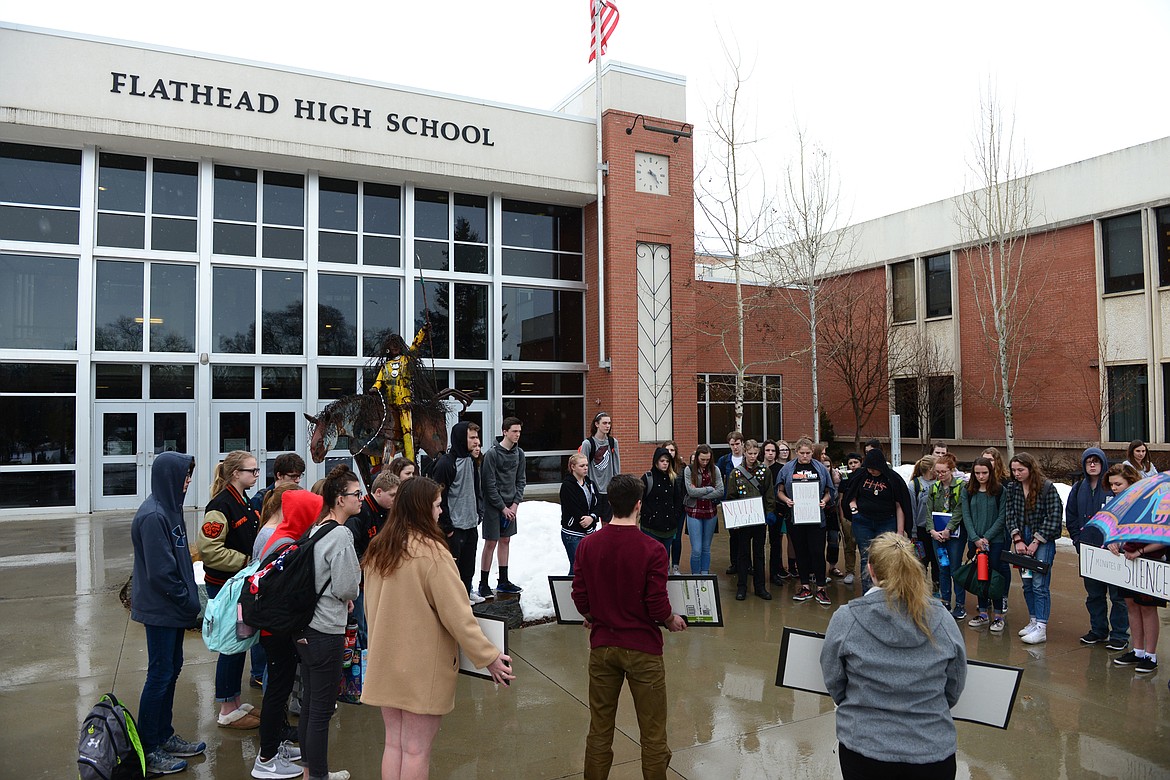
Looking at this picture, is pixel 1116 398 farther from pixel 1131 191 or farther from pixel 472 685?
pixel 472 685

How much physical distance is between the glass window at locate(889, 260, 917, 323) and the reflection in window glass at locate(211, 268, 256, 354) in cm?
1961

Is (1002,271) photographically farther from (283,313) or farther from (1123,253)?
(283,313)

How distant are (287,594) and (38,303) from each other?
1477 centimetres

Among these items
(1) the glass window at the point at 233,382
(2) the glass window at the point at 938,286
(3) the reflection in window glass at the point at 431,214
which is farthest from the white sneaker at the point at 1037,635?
(2) the glass window at the point at 938,286

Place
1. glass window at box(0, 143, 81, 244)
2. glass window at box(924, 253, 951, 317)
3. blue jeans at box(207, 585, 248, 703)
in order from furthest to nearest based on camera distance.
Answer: glass window at box(924, 253, 951, 317), glass window at box(0, 143, 81, 244), blue jeans at box(207, 585, 248, 703)

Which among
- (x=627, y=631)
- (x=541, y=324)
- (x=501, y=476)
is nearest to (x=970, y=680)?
(x=627, y=631)

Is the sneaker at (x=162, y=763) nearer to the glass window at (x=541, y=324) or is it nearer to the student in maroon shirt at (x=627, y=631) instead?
the student in maroon shirt at (x=627, y=631)

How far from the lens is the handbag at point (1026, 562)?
20.5 feet

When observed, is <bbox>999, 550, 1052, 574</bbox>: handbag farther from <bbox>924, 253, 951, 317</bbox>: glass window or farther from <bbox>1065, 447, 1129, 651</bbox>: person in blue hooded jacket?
<bbox>924, 253, 951, 317</bbox>: glass window

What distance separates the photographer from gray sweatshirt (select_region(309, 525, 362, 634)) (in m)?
3.62

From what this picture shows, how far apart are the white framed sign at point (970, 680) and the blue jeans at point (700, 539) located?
5095 mm

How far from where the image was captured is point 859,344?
22.8 meters

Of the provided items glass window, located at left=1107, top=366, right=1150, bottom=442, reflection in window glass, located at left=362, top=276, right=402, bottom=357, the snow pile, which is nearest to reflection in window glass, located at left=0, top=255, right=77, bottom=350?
reflection in window glass, located at left=362, top=276, right=402, bottom=357

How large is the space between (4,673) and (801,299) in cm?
2100
